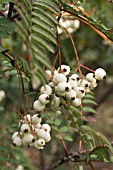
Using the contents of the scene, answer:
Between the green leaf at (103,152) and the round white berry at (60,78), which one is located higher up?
the round white berry at (60,78)

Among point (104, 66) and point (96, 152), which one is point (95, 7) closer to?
point (96, 152)

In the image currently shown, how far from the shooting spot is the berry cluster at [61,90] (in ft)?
2.80

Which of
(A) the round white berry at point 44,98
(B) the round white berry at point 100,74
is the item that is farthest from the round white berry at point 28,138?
(B) the round white berry at point 100,74

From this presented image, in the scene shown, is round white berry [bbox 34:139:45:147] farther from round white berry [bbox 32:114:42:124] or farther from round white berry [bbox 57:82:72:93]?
round white berry [bbox 57:82:72:93]

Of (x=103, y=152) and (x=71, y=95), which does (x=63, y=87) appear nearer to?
(x=71, y=95)

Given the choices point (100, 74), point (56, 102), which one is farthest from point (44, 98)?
point (100, 74)

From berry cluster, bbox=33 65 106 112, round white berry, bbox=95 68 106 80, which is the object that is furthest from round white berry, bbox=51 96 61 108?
round white berry, bbox=95 68 106 80

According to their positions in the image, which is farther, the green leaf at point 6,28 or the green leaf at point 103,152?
the green leaf at point 103,152

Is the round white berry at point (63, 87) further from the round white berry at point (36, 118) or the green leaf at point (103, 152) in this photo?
the green leaf at point (103, 152)

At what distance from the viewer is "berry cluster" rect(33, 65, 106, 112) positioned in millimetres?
854

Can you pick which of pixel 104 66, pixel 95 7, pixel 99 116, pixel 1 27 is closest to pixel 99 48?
pixel 104 66

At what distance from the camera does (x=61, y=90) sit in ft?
2.76

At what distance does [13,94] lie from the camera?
7.42 feet

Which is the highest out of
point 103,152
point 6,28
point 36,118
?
point 6,28
